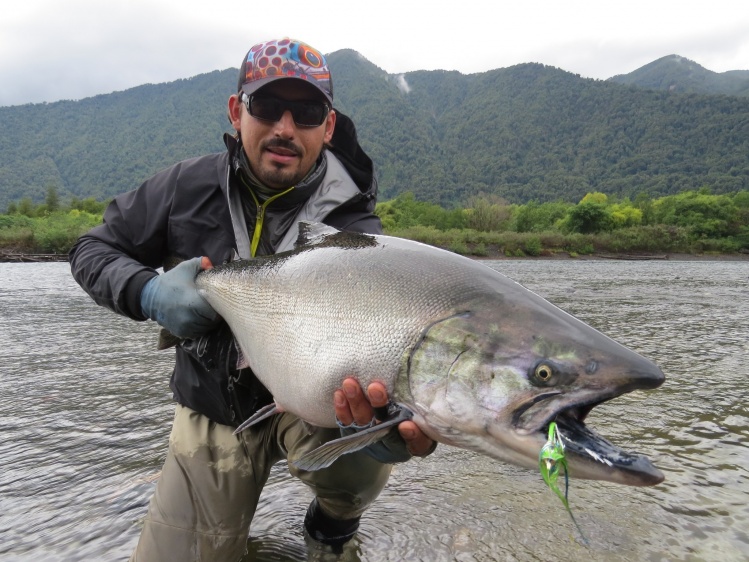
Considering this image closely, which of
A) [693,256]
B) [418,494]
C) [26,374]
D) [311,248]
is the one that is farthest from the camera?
[693,256]

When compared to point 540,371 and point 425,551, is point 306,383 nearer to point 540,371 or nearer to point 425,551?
point 540,371

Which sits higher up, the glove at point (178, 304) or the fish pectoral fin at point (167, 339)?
the glove at point (178, 304)

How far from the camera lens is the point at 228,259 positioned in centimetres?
279

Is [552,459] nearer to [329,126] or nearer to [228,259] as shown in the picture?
[228,259]

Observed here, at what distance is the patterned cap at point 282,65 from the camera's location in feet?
8.78

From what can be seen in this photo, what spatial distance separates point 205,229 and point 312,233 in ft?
2.26

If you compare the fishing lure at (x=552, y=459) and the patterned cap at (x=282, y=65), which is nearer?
the fishing lure at (x=552, y=459)

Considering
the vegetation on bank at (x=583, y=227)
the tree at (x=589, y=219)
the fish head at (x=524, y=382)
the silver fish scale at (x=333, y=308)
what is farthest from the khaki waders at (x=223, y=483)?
the tree at (x=589, y=219)

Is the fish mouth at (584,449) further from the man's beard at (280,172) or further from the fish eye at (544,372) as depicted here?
the man's beard at (280,172)

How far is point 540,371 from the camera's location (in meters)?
1.54

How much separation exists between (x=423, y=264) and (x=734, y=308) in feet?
43.8

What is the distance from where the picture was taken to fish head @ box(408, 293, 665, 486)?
4.77 feet

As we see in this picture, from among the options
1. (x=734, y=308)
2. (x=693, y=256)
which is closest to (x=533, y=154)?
(x=693, y=256)

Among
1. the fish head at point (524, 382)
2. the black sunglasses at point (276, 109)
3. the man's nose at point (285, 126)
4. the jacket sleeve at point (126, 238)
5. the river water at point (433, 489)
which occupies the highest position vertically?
the black sunglasses at point (276, 109)
